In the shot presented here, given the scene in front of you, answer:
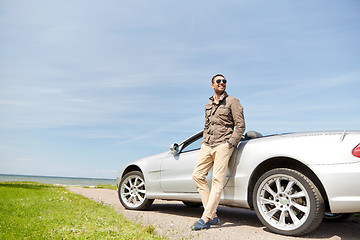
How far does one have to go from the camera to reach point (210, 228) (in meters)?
4.62

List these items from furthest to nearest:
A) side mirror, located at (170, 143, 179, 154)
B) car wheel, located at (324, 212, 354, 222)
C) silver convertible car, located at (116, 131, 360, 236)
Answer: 1. side mirror, located at (170, 143, 179, 154)
2. car wheel, located at (324, 212, 354, 222)
3. silver convertible car, located at (116, 131, 360, 236)

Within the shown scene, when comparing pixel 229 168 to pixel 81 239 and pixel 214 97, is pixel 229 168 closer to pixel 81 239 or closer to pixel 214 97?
pixel 214 97

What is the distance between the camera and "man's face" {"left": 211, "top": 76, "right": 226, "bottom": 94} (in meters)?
4.95

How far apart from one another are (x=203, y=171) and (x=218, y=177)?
387 millimetres

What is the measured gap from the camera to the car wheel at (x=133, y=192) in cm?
650

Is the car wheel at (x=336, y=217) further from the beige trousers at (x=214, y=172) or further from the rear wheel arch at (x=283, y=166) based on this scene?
the beige trousers at (x=214, y=172)

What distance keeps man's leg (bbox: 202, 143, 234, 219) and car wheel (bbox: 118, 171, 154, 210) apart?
2116 millimetres

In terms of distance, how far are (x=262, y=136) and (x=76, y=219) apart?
2921 millimetres

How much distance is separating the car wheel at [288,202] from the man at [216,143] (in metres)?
0.57

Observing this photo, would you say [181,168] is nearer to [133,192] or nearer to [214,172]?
[214,172]

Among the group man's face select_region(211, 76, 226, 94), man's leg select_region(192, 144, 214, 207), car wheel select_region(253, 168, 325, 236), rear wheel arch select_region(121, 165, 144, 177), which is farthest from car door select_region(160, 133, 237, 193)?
car wheel select_region(253, 168, 325, 236)

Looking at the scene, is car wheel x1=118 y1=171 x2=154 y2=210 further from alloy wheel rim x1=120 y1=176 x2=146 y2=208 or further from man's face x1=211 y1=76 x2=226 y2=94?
man's face x1=211 y1=76 x2=226 y2=94

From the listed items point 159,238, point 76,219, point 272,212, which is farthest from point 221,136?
point 76,219

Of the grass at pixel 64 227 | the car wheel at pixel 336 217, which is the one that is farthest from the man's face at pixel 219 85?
the car wheel at pixel 336 217
